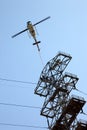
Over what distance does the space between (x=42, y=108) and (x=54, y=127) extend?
3.55 metres

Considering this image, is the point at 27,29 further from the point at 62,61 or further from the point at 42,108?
the point at 42,108

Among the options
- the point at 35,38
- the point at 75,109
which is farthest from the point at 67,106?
the point at 35,38

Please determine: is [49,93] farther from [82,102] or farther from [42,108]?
[82,102]

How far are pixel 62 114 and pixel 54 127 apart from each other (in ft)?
6.39

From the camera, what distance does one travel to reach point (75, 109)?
50.4 m

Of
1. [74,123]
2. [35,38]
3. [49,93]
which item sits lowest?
[74,123]

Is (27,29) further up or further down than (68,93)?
further up

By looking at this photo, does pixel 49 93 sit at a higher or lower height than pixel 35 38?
lower

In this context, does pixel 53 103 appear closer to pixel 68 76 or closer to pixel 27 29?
pixel 68 76

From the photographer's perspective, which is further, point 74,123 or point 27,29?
point 27,29

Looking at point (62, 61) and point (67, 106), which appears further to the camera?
point (62, 61)

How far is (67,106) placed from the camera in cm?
5025

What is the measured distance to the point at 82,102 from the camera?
49.8 meters

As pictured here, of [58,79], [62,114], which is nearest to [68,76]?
[58,79]
